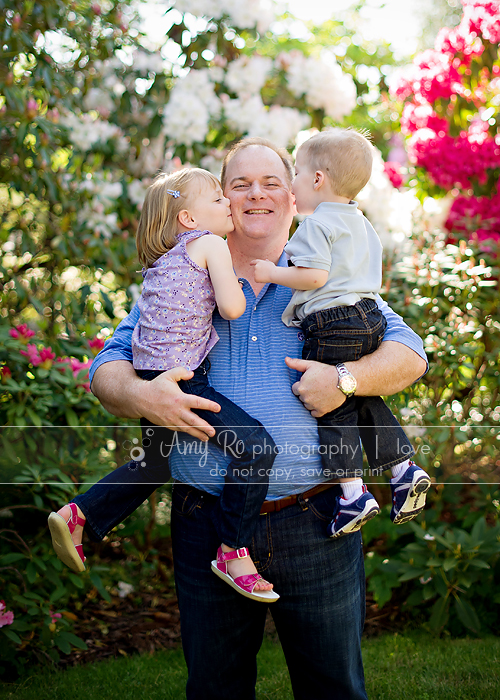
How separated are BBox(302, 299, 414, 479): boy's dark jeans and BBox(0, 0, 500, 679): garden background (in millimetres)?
1100

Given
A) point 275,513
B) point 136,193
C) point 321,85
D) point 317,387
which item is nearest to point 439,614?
point 275,513

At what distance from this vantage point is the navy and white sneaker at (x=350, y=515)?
1.55 metres

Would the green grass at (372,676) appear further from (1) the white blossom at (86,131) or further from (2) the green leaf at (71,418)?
(1) the white blossom at (86,131)

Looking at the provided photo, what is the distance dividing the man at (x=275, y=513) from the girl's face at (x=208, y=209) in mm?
274

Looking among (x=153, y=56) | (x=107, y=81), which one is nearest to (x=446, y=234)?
(x=153, y=56)

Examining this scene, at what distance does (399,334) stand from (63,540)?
1225mm

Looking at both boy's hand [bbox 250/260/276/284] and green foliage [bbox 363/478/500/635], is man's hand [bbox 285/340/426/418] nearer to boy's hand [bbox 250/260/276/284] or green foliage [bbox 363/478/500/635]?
boy's hand [bbox 250/260/276/284]

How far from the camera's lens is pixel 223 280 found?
1.69 meters

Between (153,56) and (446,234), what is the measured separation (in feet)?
7.87

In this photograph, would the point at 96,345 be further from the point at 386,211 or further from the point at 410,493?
the point at 386,211

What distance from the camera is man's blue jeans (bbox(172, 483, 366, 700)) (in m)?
1.59

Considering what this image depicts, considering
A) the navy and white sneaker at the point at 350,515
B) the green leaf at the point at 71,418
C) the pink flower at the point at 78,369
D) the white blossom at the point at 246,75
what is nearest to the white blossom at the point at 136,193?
the white blossom at the point at 246,75

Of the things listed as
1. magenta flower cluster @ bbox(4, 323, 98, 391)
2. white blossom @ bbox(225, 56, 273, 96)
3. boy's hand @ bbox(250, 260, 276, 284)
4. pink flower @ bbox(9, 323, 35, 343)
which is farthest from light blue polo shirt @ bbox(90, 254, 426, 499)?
white blossom @ bbox(225, 56, 273, 96)

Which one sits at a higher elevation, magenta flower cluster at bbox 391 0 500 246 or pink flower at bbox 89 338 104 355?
magenta flower cluster at bbox 391 0 500 246
